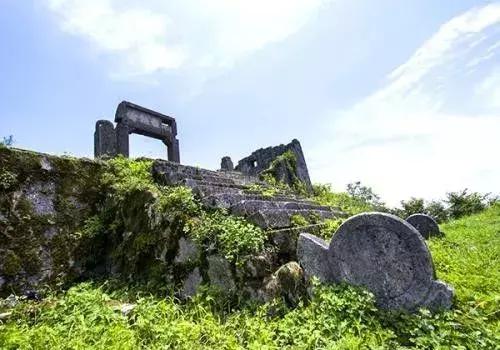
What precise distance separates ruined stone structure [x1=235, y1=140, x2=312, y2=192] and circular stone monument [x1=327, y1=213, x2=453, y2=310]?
23.8 ft

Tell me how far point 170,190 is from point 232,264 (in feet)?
6.31

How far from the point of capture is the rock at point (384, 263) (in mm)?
3486

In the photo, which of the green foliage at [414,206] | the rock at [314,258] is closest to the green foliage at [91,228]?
the rock at [314,258]

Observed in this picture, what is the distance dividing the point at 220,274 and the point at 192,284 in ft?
1.36

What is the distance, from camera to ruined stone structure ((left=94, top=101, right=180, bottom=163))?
9.58 meters

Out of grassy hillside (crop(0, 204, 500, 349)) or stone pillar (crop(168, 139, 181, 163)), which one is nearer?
grassy hillside (crop(0, 204, 500, 349))

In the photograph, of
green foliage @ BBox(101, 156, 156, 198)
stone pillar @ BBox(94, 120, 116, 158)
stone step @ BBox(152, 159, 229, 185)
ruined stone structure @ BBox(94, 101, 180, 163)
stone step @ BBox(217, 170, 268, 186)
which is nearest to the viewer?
green foliage @ BBox(101, 156, 156, 198)

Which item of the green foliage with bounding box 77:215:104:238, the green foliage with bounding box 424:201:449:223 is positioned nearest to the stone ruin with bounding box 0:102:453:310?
the green foliage with bounding box 77:215:104:238

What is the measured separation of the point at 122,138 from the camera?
9844 millimetres

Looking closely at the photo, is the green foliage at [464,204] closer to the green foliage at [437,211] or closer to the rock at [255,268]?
the green foliage at [437,211]

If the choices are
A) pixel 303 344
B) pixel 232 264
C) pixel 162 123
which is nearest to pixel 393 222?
pixel 303 344

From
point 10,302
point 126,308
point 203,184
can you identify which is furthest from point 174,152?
point 126,308

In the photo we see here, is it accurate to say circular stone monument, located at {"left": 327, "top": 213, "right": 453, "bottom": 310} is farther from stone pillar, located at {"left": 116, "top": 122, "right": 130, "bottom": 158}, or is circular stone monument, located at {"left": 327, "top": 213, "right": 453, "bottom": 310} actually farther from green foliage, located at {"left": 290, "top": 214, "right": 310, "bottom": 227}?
stone pillar, located at {"left": 116, "top": 122, "right": 130, "bottom": 158}

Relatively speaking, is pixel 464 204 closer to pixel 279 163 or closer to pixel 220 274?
pixel 279 163
